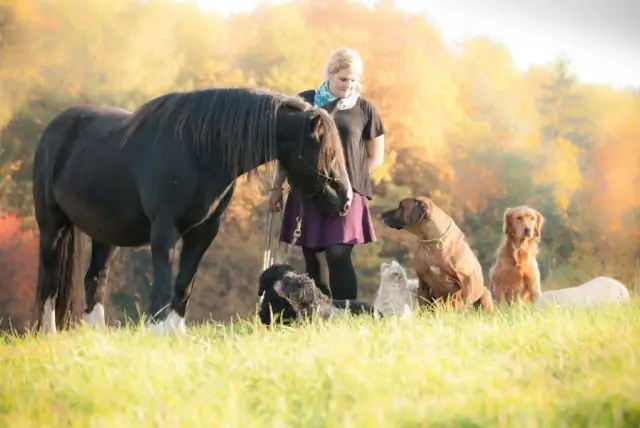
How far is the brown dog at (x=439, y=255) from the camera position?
435cm

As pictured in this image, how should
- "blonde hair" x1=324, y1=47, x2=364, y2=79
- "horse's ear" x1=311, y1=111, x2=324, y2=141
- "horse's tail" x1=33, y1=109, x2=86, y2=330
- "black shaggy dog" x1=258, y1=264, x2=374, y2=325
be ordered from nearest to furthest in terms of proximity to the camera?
"horse's ear" x1=311, y1=111, x2=324, y2=141 → "black shaggy dog" x1=258, y1=264, x2=374, y2=325 → "blonde hair" x1=324, y1=47, x2=364, y2=79 → "horse's tail" x1=33, y1=109, x2=86, y2=330

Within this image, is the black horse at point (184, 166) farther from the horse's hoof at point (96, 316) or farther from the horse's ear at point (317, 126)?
the horse's hoof at point (96, 316)

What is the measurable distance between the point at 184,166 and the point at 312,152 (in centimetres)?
58

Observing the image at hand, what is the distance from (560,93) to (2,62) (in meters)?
4.37

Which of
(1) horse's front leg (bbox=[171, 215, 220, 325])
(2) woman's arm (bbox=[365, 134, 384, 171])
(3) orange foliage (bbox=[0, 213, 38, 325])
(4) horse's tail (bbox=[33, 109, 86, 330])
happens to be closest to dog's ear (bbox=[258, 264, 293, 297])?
(1) horse's front leg (bbox=[171, 215, 220, 325])

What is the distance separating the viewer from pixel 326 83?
4.09m

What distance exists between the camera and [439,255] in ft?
14.3


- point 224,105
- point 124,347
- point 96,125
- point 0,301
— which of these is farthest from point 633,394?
point 0,301

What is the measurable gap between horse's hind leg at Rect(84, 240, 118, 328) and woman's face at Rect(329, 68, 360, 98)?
1573 millimetres

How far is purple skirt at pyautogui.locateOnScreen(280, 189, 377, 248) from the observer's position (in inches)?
162

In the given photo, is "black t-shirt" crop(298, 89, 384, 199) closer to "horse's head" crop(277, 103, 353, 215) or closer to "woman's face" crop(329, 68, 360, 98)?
"woman's face" crop(329, 68, 360, 98)

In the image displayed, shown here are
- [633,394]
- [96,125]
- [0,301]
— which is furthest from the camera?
[0,301]

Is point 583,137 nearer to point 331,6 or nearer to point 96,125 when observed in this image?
point 331,6

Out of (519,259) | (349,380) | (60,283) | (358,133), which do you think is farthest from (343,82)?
(349,380)
